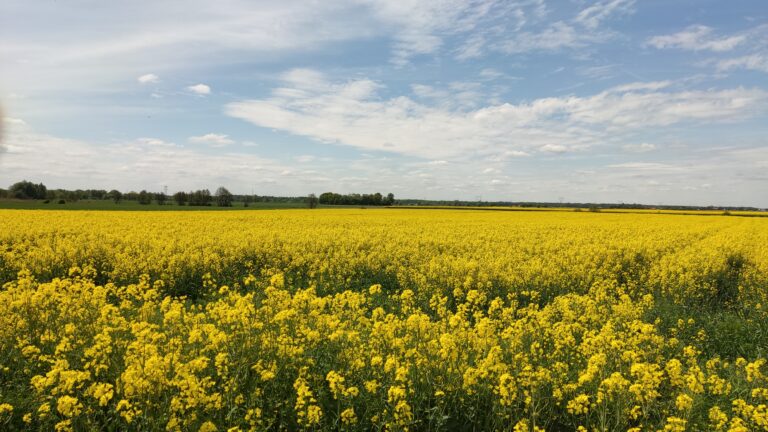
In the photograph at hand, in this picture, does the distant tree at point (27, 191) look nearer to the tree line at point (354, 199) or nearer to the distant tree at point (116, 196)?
the distant tree at point (116, 196)

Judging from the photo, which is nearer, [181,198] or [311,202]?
[311,202]

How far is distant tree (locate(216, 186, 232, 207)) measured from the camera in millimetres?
73800

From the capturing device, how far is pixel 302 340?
502cm

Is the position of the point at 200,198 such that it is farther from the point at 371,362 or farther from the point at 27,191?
the point at 371,362

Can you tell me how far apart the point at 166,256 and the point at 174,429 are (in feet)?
32.9

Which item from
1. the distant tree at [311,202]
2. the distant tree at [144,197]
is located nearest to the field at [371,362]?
the distant tree at [311,202]

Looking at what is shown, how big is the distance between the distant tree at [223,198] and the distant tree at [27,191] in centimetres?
2798

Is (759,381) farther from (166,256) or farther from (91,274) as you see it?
(91,274)

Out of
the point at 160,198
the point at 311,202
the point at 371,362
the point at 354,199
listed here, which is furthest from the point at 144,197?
the point at 371,362

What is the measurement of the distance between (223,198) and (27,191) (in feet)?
105

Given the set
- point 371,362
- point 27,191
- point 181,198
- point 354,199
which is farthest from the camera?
point 354,199

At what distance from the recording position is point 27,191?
71.4 meters

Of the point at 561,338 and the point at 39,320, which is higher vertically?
the point at 39,320

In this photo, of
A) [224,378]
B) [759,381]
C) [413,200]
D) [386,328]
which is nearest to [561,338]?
[759,381]
